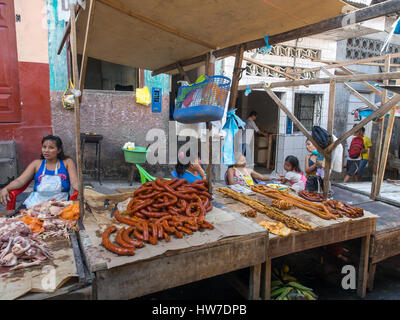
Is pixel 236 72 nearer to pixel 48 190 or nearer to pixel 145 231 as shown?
pixel 145 231

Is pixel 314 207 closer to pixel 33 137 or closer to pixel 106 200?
pixel 106 200

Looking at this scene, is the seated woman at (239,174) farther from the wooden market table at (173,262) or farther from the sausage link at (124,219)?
the sausage link at (124,219)

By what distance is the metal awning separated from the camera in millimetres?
2506

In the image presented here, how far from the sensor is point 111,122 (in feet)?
23.3

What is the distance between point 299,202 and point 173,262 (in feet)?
7.03

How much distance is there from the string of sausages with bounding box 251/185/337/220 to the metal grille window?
6.54 meters

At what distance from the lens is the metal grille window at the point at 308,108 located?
1013 cm

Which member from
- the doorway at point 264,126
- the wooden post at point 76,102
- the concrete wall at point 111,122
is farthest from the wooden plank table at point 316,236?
the doorway at point 264,126

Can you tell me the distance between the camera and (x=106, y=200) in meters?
3.28

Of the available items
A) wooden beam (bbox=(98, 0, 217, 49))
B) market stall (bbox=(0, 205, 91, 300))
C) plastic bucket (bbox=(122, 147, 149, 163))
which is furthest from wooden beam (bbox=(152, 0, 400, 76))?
plastic bucket (bbox=(122, 147, 149, 163))

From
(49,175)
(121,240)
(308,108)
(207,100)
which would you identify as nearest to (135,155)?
(49,175)

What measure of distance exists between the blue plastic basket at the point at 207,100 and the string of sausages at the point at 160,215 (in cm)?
82
